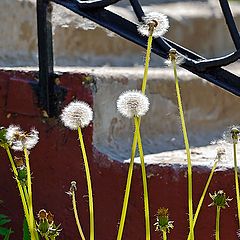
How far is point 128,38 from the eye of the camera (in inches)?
92.0

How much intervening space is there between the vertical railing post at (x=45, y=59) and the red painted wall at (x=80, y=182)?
0.04 metres

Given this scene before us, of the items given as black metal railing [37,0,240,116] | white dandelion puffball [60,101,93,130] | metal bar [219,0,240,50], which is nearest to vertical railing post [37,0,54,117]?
black metal railing [37,0,240,116]

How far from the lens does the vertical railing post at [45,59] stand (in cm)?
251

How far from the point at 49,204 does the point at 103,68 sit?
66 centimetres

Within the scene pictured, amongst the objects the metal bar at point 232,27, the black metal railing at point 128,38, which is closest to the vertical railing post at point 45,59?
the black metal railing at point 128,38

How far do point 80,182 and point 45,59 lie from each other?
16.1 inches

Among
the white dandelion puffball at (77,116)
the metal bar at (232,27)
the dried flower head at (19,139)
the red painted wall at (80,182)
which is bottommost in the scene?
the dried flower head at (19,139)

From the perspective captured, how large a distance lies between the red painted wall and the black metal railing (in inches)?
2.3

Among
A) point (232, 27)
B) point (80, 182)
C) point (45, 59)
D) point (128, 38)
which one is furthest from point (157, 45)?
point (80, 182)

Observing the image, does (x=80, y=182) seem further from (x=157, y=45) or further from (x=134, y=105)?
(x=134, y=105)

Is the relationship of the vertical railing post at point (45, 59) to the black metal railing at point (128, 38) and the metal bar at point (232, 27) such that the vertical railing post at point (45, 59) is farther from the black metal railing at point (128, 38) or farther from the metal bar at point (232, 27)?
the metal bar at point (232, 27)

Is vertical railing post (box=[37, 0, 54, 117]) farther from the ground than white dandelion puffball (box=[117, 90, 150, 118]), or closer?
farther from the ground

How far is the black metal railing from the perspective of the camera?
7.18ft

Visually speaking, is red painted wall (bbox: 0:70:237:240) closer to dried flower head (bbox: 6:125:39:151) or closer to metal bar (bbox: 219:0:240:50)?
metal bar (bbox: 219:0:240:50)
